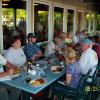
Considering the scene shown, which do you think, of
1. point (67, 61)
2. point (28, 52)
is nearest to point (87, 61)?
point (67, 61)

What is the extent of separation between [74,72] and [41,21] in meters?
3.90

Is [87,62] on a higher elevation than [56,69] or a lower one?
higher

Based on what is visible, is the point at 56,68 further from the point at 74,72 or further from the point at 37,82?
the point at 37,82

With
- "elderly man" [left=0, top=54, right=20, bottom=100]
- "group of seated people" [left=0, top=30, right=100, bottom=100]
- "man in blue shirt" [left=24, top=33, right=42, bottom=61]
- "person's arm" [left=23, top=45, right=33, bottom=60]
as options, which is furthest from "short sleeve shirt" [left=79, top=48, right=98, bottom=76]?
"person's arm" [left=23, top=45, right=33, bottom=60]

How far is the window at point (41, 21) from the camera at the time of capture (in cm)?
716

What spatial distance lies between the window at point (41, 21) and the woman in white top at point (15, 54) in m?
2.19

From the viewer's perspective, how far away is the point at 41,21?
25.4ft

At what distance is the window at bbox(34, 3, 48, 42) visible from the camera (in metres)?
7.16

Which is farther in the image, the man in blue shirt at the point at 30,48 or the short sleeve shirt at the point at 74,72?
the man in blue shirt at the point at 30,48

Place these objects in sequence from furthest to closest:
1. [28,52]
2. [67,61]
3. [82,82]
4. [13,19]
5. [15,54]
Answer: [13,19] < [28,52] < [15,54] < [67,61] < [82,82]
